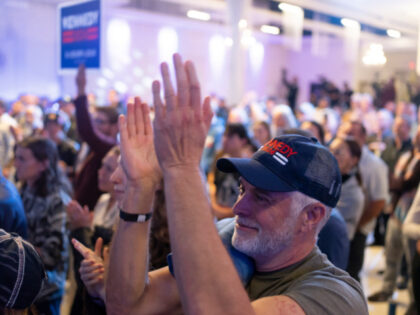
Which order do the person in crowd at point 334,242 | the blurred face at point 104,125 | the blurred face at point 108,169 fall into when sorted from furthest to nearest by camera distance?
the blurred face at point 104,125 → the blurred face at point 108,169 → the person in crowd at point 334,242

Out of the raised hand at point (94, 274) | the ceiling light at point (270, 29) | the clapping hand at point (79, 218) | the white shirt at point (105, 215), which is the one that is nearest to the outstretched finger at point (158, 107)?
the raised hand at point (94, 274)

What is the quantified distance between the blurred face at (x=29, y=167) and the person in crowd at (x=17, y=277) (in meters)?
1.79

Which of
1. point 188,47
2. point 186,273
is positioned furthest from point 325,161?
point 188,47

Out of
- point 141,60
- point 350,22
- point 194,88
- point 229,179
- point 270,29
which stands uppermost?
point 270,29

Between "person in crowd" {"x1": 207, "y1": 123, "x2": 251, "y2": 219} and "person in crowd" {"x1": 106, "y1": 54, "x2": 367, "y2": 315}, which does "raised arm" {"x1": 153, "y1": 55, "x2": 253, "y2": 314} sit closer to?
"person in crowd" {"x1": 106, "y1": 54, "x2": 367, "y2": 315}

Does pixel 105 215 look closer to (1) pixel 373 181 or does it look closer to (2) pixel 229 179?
(2) pixel 229 179

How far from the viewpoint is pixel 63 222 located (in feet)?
9.19

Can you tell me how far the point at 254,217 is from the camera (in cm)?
125

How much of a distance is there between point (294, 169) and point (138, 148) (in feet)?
1.33

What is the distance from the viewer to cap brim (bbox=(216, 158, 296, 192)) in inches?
48.6

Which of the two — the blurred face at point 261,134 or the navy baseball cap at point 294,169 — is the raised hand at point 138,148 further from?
the blurred face at point 261,134

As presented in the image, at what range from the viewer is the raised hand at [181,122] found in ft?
3.16

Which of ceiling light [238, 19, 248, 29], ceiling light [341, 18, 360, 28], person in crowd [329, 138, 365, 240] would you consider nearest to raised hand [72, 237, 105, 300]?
person in crowd [329, 138, 365, 240]

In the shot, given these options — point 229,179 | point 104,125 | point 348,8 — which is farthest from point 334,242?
point 348,8
